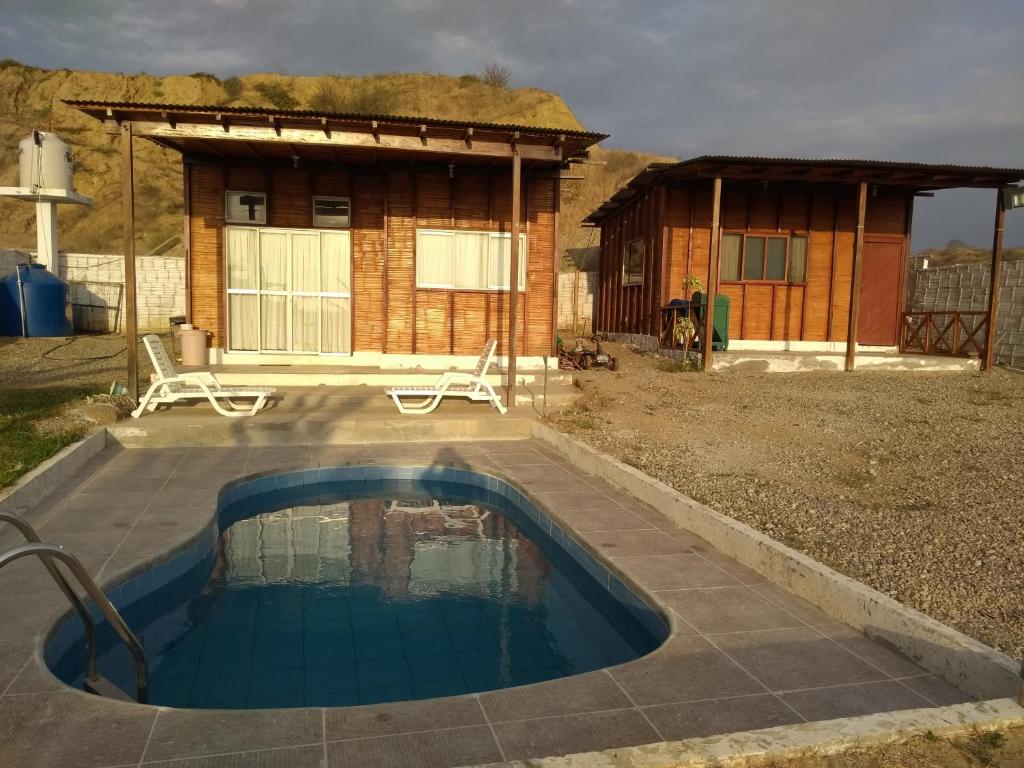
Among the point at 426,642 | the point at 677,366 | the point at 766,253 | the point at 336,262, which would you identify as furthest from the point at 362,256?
the point at 426,642

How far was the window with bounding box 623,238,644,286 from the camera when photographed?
16.7 m

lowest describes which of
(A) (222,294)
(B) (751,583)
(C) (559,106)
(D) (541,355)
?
(B) (751,583)

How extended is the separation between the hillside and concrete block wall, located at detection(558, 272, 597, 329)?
11.3 metres

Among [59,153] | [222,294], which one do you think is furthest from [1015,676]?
[59,153]

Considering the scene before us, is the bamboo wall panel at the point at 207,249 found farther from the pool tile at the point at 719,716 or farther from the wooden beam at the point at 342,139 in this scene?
the pool tile at the point at 719,716

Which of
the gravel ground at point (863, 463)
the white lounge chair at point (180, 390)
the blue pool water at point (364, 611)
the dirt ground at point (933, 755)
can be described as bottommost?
the blue pool water at point (364, 611)

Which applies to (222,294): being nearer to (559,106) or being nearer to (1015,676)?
(1015,676)

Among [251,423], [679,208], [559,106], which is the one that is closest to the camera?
[251,423]

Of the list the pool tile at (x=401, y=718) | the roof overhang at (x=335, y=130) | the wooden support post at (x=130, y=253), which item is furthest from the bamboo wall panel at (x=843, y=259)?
the pool tile at (x=401, y=718)

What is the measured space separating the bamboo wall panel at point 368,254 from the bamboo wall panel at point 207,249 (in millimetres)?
2189

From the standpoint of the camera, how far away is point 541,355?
481 inches

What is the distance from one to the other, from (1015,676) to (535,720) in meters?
1.94

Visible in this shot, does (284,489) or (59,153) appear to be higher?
(59,153)

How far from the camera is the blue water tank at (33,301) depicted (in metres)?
16.1
